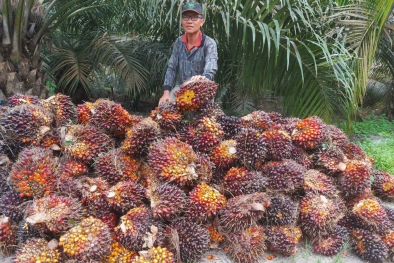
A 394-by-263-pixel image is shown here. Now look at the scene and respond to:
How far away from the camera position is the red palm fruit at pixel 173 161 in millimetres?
1575

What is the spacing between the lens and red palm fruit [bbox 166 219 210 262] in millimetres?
1486

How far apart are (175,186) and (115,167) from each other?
1.12 ft

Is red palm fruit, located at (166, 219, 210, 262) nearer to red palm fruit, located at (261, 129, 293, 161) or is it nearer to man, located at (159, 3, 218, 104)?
red palm fruit, located at (261, 129, 293, 161)

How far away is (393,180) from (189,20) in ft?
6.27

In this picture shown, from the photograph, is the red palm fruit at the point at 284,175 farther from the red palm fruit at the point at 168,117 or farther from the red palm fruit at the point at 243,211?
the red palm fruit at the point at 168,117

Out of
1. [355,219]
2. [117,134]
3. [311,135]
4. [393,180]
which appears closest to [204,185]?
[117,134]

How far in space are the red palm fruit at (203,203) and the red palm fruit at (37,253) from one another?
595mm

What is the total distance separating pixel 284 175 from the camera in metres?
1.76

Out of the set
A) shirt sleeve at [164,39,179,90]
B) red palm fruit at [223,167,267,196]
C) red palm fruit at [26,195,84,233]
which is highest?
shirt sleeve at [164,39,179,90]

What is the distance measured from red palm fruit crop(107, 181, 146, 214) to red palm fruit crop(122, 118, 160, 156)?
0.19 m

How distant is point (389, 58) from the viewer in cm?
609

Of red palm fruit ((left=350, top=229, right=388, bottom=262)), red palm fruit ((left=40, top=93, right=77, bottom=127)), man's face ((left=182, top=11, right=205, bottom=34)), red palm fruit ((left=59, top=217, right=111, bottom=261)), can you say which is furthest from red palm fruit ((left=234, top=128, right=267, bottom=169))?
man's face ((left=182, top=11, right=205, bottom=34))

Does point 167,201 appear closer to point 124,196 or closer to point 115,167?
point 124,196

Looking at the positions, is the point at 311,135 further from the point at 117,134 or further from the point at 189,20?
the point at 189,20
